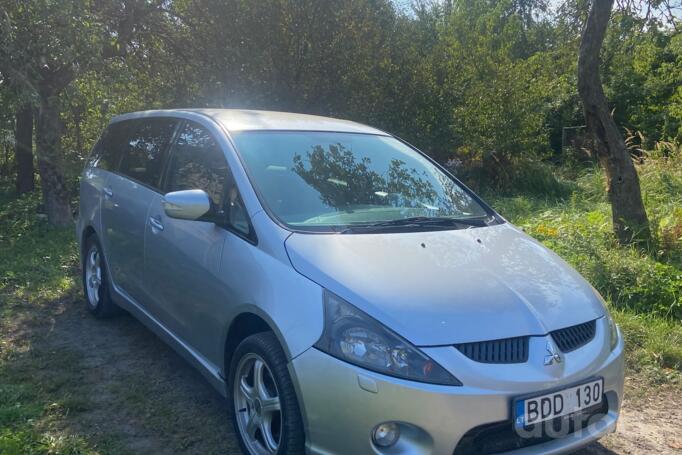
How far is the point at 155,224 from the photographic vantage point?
4.00 meters

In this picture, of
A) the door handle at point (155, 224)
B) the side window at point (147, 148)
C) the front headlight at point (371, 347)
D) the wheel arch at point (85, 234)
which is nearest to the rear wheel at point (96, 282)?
the wheel arch at point (85, 234)

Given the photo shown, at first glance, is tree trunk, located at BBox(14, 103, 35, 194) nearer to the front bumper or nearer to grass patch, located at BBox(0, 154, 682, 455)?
grass patch, located at BBox(0, 154, 682, 455)

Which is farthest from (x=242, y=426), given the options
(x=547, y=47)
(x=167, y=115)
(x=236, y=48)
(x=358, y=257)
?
(x=547, y=47)

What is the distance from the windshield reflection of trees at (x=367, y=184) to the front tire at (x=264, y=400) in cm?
96

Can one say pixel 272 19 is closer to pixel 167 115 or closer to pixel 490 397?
pixel 167 115

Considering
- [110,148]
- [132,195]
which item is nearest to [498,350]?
[132,195]

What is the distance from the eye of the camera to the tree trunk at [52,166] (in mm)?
9258

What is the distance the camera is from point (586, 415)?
2.72 meters

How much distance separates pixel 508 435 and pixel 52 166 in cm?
909

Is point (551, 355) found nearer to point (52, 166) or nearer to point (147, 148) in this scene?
point (147, 148)

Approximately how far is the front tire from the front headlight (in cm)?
30

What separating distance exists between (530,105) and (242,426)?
36.2 ft

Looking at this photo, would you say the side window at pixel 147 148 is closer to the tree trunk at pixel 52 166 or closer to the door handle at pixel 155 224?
the door handle at pixel 155 224

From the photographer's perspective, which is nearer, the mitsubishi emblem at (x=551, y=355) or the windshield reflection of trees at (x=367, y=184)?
the mitsubishi emblem at (x=551, y=355)
